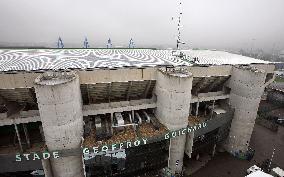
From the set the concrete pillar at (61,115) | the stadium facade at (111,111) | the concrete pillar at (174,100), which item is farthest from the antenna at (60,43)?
the concrete pillar at (174,100)

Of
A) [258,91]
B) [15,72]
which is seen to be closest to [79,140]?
[15,72]

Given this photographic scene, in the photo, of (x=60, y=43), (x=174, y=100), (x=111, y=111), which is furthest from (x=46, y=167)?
(x=60, y=43)

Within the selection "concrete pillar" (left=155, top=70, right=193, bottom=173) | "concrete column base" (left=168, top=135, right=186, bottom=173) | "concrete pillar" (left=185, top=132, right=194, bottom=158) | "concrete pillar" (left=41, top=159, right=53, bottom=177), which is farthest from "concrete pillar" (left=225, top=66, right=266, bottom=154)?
"concrete pillar" (left=41, top=159, right=53, bottom=177)

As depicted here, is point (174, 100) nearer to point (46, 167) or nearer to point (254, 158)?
point (46, 167)

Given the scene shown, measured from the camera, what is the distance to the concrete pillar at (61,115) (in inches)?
1133

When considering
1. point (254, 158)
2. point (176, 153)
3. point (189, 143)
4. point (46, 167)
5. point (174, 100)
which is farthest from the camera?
point (254, 158)

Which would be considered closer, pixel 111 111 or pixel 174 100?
pixel 174 100

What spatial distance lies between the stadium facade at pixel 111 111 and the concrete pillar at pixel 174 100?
0.17 meters

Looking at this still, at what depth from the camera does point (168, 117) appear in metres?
37.6

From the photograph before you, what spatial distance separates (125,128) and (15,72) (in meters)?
20.5

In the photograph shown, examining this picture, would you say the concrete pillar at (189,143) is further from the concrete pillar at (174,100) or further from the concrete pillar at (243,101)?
the concrete pillar at (243,101)

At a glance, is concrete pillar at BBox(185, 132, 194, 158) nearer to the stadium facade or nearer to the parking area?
the stadium facade

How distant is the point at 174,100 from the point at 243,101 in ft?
62.2

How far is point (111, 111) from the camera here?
124 feet
